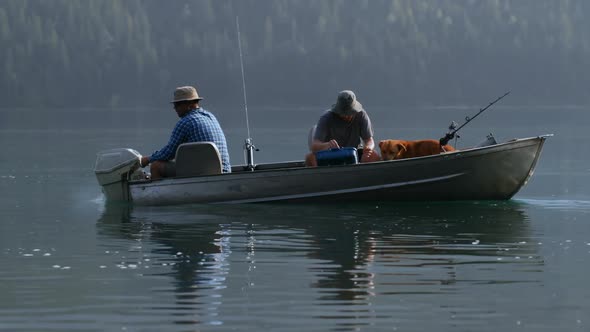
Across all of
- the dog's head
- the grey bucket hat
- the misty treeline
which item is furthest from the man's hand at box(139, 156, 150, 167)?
the misty treeline

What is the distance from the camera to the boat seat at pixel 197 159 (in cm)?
1819

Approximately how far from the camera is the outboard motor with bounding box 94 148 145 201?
1957cm

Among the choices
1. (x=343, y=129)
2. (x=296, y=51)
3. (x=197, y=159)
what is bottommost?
(x=197, y=159)

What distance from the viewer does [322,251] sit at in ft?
47.3

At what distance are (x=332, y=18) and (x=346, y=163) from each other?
170m

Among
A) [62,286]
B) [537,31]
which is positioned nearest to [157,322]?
[62,286]

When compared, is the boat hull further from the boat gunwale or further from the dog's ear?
the dog's ear

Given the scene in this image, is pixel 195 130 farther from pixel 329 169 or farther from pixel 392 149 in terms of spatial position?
pixel 392 149

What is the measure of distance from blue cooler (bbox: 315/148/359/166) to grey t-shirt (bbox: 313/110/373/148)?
23cm

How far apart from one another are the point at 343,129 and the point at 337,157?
399 mm

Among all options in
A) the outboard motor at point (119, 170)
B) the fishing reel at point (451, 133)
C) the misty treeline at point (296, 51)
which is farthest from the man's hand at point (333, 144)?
the misty treeline at point (296, 51)

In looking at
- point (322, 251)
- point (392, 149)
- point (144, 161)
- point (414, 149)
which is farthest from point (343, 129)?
point (322, 251)

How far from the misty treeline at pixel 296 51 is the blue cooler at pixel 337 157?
Answer: 437 feet

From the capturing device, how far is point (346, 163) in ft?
60.6
